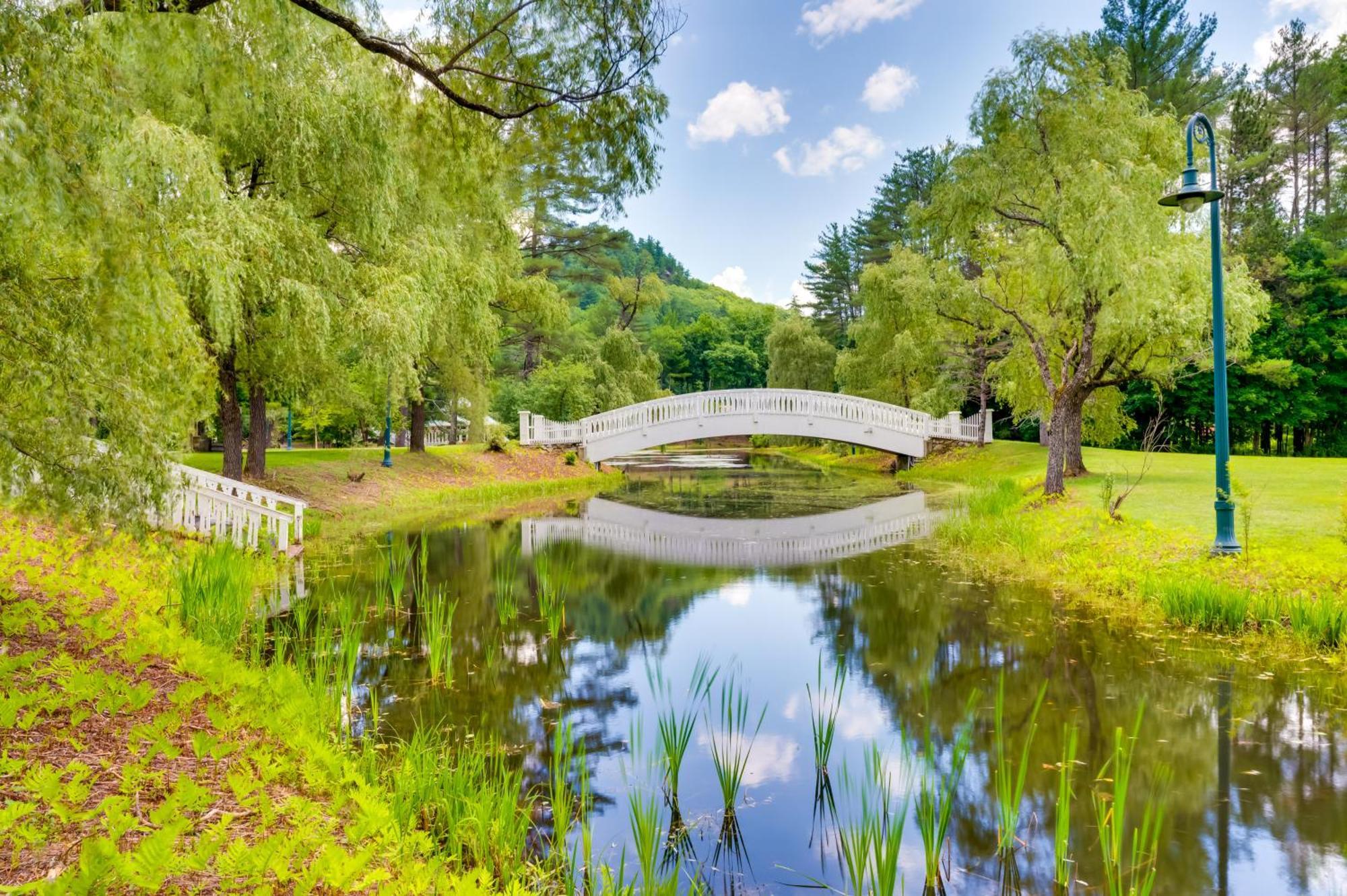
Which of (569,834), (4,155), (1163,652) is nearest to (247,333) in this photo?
(4,155)

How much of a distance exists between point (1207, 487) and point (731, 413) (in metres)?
13.2

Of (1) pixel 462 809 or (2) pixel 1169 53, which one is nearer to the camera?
(1) pixel 462 809

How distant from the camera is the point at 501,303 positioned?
20.8 meters

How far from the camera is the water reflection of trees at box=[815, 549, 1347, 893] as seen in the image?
10.4ft

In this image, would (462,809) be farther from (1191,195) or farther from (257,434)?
(257,434)

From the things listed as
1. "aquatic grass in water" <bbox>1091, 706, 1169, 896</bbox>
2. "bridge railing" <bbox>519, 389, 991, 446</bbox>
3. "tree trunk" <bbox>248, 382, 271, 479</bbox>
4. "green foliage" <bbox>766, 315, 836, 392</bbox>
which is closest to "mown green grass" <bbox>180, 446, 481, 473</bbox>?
"tree trunk" <bbox>248, 382, 271, 479</bbox>

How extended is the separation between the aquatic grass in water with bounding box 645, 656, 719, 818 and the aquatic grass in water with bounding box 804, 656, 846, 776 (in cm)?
58

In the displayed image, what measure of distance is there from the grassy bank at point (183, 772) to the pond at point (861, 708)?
0.69 m

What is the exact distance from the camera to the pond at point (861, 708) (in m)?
3.16

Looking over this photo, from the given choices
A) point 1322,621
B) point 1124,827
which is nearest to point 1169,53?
point 1322,621

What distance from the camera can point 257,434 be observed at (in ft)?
41.0

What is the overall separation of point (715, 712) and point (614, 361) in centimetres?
2698

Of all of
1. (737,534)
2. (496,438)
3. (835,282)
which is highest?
(835,282)

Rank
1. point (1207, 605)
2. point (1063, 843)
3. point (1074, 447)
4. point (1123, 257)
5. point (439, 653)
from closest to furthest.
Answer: point (1063, 843)
point (439, 653)
point (1207, 605)
point (1123, 257)
point (1074, 447)
